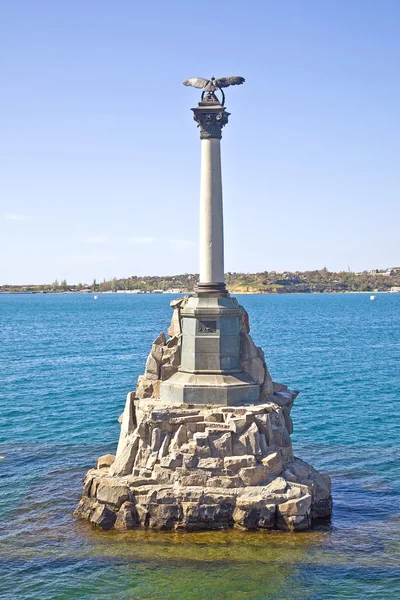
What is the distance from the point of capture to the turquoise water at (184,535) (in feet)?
48.2

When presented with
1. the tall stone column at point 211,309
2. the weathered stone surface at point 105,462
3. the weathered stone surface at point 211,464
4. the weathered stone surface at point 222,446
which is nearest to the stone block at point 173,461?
the weathered stone surface at point 211,464

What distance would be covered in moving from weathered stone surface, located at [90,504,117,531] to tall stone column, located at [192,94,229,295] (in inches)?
235

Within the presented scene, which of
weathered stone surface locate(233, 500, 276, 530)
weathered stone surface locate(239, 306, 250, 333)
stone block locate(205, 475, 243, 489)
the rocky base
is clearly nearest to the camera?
weathered stone surface locate(233, 500, 276, 530)

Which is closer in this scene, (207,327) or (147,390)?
(207,327)

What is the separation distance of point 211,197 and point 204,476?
277 inches

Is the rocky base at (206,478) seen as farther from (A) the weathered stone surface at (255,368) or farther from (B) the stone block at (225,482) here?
(A) the weathered stone surface at (255,368)

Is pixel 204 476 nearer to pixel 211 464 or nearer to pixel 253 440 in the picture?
pixel 211 464

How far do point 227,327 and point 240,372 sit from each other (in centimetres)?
119

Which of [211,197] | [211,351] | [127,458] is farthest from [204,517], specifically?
[211,197]

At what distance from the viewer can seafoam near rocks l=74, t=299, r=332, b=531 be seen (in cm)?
1709

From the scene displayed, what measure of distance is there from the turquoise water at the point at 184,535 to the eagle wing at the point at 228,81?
35.2 feet

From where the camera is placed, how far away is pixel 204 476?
57.8 feet

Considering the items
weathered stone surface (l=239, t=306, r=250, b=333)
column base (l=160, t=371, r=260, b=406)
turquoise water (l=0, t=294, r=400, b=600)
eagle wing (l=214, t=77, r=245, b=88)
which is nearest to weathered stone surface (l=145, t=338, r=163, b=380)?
column base (l=160, t=371, r=260, b=406)

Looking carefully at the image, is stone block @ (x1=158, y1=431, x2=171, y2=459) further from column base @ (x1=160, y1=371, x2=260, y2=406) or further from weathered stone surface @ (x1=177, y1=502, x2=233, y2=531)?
weathered stone surface @ (x1=177, y1=502, x2=233, y2=531)
